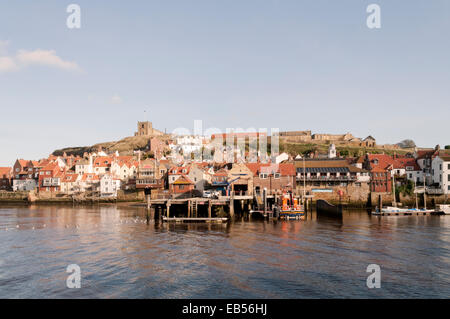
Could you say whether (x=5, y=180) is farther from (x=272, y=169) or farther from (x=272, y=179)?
(x=272, y=179)

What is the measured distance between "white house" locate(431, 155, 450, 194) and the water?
3487 cm

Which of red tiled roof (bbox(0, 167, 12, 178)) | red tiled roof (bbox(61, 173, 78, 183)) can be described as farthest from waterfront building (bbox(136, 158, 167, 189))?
red tiled roof (bbox(0, 167, 12, 178))

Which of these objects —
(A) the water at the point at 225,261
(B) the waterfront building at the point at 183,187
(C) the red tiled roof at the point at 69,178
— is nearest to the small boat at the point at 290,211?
(A) the water at the point at 225,261

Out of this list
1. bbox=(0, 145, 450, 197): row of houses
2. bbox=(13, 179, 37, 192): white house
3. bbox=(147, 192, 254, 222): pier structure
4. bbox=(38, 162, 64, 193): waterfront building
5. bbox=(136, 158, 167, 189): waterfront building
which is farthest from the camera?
bbox=(13, 179, 37, 192): white house

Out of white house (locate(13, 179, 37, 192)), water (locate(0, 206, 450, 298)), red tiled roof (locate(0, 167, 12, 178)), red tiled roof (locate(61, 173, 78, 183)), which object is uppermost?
red tiled roof (locate(0, 167, 12, 178))

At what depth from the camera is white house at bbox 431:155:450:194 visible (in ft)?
251

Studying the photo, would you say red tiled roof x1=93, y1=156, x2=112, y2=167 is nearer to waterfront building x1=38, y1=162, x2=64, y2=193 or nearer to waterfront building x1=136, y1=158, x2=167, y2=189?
waterfront building x1=38, y1=162, x2=64, y2=193

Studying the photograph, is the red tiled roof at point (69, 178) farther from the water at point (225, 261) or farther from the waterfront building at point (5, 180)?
the water at point (225, 261)

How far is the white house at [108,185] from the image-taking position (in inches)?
3878

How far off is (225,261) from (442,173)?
7175 centimetres
